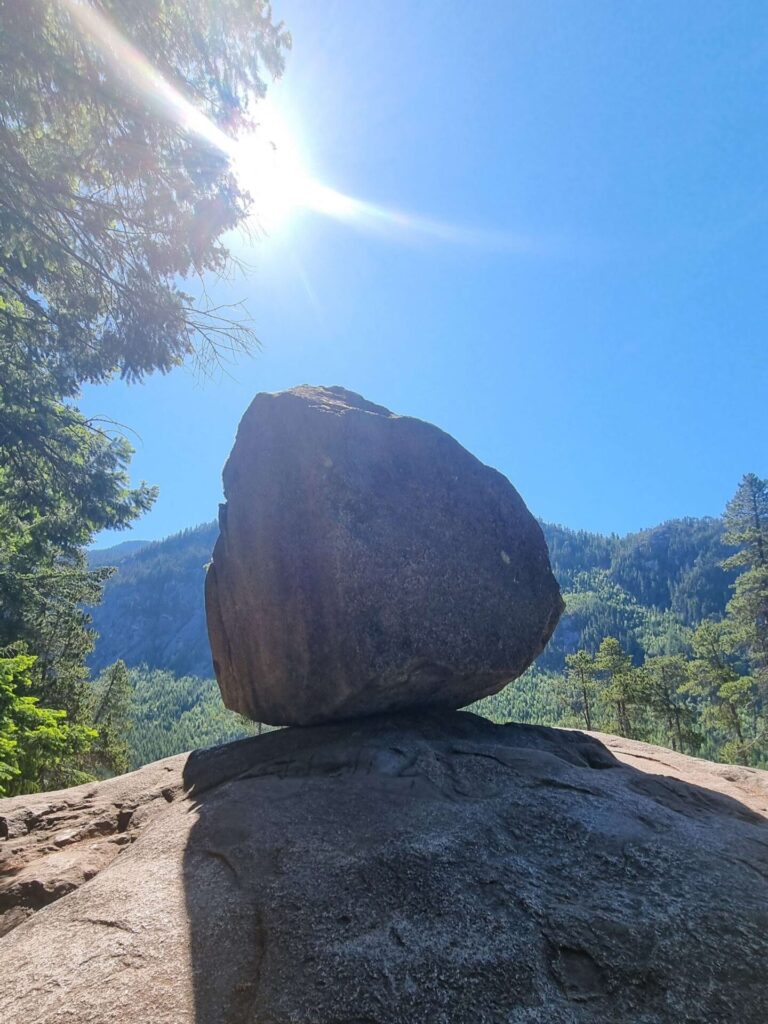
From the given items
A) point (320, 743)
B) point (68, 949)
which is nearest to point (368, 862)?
point (68, 949)

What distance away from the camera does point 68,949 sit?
4352mm

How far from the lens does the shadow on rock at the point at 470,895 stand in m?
3.69

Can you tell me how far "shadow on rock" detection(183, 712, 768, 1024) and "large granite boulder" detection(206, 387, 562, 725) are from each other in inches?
57.7

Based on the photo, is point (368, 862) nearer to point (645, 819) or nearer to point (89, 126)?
point (645, 819)

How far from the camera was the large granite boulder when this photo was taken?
8234 mm

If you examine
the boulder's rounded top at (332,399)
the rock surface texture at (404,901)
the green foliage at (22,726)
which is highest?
the boulder's rounded top at (332,399)

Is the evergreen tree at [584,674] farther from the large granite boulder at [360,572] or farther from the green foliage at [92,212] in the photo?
the green foliage at [92,212]

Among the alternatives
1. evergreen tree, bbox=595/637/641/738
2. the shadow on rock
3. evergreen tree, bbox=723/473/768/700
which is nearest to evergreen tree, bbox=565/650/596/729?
evergreen tree, bbox=595/637/641/738

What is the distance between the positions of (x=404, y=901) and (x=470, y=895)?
0.57 m

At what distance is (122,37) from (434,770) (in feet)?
33.8

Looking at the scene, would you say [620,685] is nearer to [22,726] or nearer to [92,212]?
[22,726]

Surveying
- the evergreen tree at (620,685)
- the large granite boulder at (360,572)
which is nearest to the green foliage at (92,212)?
the large granite boulder at (360,572)

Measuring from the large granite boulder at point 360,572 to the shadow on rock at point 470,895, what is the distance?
1.47 meters

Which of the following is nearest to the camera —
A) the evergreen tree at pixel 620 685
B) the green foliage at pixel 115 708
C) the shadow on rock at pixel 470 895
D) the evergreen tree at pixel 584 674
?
the shadow on rock at pixel 470 895
